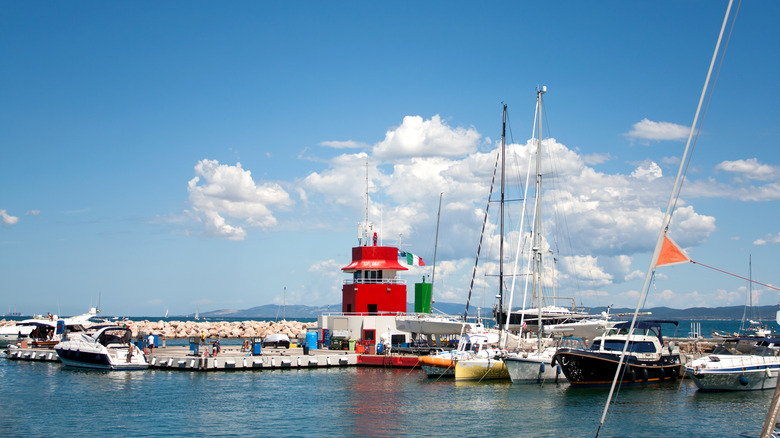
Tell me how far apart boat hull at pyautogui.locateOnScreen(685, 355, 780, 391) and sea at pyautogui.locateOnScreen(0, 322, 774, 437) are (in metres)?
0.51

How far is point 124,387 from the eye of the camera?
37625mm

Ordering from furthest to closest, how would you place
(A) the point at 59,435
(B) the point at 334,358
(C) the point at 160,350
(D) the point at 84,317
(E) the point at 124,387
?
(D) the point at 84,317, (C) the point at 160,350, (B) the point at 334,358, (E) the point at 124,387, (A) the point at 59,435

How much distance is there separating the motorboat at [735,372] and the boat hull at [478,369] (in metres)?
9.86

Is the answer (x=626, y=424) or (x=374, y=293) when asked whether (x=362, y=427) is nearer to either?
(x=626, y=424)

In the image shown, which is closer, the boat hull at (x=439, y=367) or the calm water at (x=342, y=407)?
the calm water at (x=342, y=407)

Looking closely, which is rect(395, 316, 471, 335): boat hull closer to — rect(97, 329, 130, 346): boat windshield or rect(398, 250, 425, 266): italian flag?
rect(398, 250, 425, 266): italian flag

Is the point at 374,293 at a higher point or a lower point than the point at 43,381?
higher

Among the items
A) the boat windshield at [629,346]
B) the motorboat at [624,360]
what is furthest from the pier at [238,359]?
the boat windshield at [629,346]

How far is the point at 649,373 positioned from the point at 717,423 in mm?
10519

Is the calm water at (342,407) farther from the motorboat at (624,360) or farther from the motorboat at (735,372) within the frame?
the motorboat at (624,360)

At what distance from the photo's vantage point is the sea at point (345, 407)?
27.5 meters

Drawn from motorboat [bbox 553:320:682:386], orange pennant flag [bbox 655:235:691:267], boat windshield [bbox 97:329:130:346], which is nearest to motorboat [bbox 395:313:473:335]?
motorboat [bbox 553:320:682:386]

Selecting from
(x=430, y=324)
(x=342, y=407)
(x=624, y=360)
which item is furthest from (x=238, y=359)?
(x=624, y=360)

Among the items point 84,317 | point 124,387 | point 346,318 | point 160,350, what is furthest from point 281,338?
point 84,317
